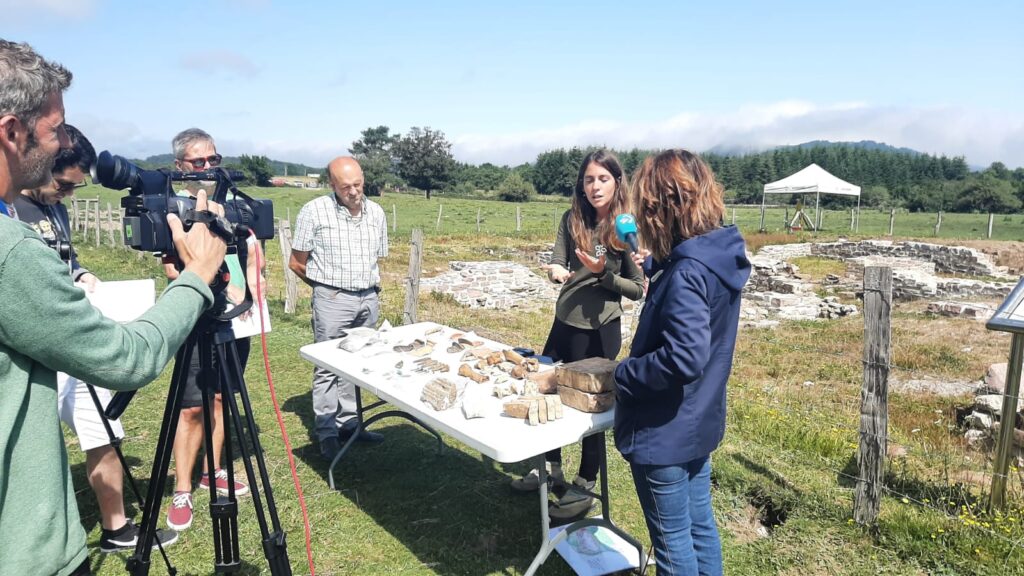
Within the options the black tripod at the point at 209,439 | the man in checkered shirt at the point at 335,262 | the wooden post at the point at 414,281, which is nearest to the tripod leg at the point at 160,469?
the black tripod at the point at 209,439

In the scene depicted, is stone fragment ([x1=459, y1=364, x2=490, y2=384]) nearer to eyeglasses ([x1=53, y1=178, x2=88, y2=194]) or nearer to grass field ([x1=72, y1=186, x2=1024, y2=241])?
eyeglasses ([x1=53, y1=178, x2=88, y2=194])

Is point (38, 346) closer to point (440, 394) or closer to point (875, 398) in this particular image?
point (440, 394)

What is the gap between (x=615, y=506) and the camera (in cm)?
387

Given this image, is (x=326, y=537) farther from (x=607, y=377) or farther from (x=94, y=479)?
(x=607, y=377)

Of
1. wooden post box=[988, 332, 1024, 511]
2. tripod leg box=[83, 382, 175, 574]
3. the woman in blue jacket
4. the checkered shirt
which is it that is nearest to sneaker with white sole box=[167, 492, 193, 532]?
tripod leg box=[83, 382, 175, 574]

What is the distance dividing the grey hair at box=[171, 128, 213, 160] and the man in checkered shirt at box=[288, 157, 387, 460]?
0.90 m

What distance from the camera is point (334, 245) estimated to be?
4.40m

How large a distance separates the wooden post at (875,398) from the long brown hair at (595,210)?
1.46 meters

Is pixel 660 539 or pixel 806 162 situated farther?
pixel 806 162

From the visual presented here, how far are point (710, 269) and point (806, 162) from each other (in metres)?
80.9

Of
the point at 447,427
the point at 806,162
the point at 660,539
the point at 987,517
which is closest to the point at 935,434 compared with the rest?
the point at 987,517

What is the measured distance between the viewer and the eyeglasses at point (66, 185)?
1958 millimetres

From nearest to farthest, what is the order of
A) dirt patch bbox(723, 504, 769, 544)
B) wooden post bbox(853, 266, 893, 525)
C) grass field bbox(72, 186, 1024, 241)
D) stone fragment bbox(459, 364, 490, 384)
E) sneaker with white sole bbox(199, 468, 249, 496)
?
stone fragment bbox(459, 364, 490, 384) → wooden post bbox(853, 266, 893, 525) → dirt patch bbox(723, 504, 769, 544) → sneaker with white sole bbox(199, 468, 249, 496) → grass field bbox(72, 186, 1024, 241)

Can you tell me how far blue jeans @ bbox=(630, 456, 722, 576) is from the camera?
2.32 meters
